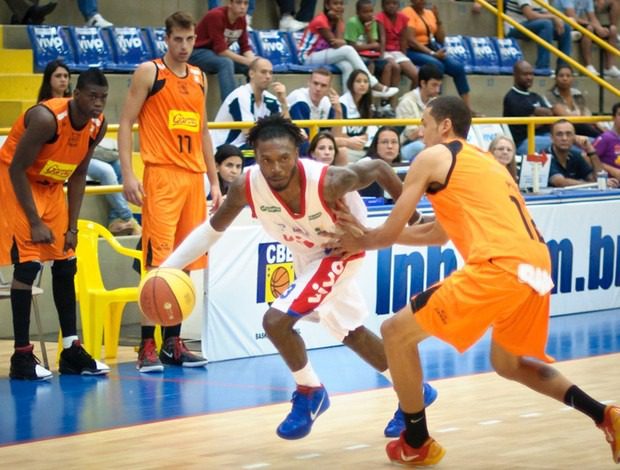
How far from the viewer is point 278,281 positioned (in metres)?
9.80

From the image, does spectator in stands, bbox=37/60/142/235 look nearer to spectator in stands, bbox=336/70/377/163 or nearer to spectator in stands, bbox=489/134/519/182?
spectator in stands, bbox=336/70/377/163

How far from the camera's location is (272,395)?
8172 millimetres

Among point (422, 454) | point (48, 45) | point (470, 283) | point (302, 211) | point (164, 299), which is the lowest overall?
point (422, 454)

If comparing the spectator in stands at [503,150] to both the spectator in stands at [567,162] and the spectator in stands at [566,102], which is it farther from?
the spectator in stands at [566,102]

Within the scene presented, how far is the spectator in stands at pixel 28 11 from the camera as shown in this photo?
13.4 metres

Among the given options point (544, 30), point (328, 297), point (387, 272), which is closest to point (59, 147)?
point (328, 297)

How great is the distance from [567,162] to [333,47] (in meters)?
3.21

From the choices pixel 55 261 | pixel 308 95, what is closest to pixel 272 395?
pixel 55 261

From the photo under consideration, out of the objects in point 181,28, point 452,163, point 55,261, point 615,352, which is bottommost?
point 615,352

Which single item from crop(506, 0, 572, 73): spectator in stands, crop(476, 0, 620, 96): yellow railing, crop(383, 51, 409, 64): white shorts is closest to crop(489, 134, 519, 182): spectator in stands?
crop(383, 51, 409, 64): white shorts

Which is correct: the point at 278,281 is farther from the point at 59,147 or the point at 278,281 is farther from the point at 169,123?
the point at 59,147

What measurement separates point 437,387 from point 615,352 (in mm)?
2101

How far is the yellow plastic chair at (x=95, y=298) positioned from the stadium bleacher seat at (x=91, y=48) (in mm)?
4043

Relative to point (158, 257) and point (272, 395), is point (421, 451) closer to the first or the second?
point (272, 395)
